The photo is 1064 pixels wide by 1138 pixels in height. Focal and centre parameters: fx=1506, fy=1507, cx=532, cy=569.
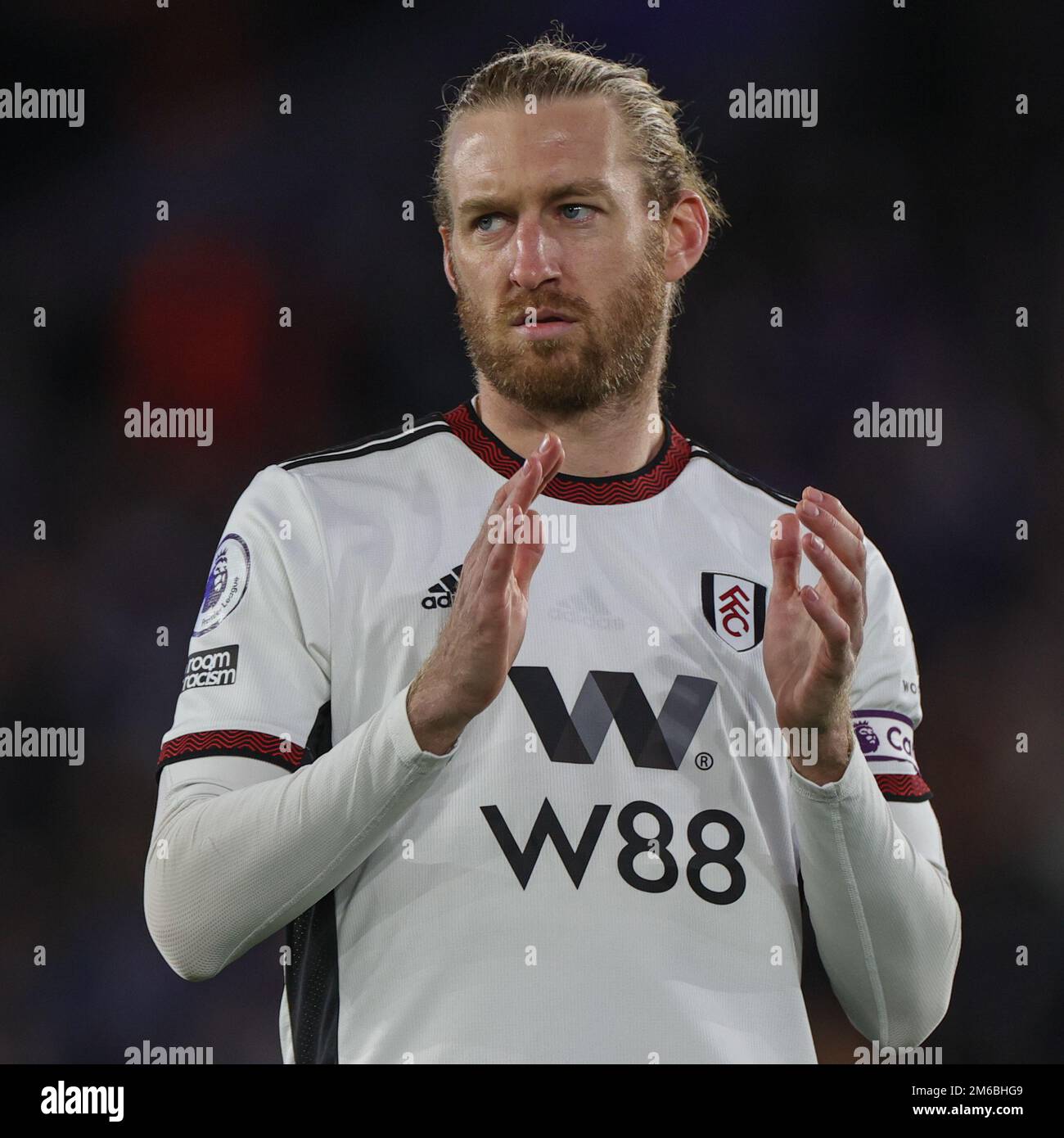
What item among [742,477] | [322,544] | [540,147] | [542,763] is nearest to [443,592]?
[322,544]

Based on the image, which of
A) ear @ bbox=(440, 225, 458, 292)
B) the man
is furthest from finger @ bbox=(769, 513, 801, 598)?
ear @ bbox=(440, 225, 458, 292)

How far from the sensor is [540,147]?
244cm

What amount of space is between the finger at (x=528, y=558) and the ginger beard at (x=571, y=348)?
535 mm

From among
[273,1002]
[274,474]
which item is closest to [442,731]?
[274,474]

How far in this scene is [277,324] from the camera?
3.37 meters

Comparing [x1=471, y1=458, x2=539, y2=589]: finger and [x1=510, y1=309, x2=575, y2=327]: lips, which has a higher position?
[x1=510, y1=309, x2=575, y2=327]: lips

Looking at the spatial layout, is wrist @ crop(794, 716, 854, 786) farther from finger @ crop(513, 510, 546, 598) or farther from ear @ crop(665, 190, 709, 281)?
ear @ crop(665, 190, 709, 281)

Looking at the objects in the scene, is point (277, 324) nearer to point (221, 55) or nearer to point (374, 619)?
point (221, 55)

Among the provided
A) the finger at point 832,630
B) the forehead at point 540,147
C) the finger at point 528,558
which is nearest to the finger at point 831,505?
the finger at point 832,630

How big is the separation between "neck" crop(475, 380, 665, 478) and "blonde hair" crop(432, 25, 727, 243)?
35cm

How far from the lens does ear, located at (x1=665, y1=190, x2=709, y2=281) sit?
2662mm

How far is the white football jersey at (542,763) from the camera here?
2.12m

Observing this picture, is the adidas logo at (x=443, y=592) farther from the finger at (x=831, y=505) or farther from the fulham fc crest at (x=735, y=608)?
the finger at (x=831, y=505)

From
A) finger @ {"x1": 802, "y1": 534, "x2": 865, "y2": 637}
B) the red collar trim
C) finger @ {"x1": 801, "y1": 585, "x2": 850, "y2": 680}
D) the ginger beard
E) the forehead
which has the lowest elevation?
finger @ {"x1": 801, "y1": 585, "x2": 850, "y2": 680}
